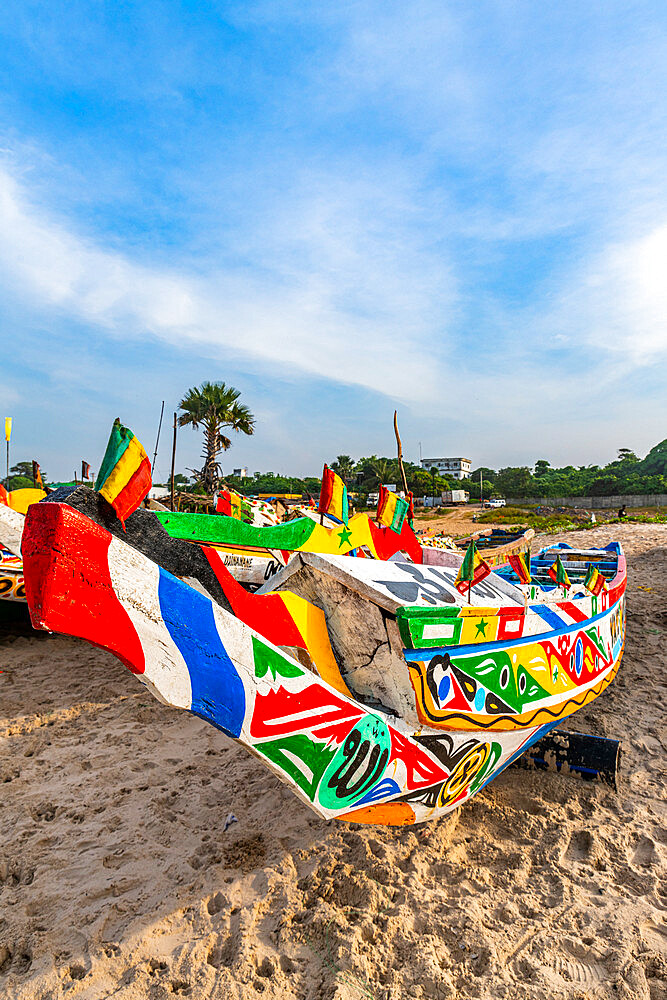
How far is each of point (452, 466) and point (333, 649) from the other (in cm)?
10145

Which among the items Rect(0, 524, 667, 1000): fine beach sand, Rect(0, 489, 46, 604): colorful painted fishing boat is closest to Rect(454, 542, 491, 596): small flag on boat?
Rect(0, 524, 667, 1000): fine beach sand

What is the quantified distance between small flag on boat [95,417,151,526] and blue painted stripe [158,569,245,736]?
0.25 m

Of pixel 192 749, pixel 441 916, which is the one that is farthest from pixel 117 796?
pixel 441 916

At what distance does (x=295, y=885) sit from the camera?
243cm

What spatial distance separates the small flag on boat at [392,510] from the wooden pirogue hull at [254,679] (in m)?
4.27

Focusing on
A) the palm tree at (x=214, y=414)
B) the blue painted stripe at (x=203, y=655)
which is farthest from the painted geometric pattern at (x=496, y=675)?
the palm tree at (x=214, y=414)

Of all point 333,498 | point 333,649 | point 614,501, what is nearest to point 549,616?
point 333,649

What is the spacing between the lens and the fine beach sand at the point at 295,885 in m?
1.99

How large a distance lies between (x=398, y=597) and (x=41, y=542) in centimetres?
155

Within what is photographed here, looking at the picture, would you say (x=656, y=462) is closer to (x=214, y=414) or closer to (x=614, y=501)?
(x=614, y=501)

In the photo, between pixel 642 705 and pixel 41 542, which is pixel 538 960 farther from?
pixel 642 705

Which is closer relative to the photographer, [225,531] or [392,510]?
[225,531]

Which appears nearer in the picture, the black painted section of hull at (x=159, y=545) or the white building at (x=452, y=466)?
the black painted section of hull at (x=159, y=545)

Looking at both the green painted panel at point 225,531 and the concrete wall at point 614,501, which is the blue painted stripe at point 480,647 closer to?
the green painted panel at point 225,531
